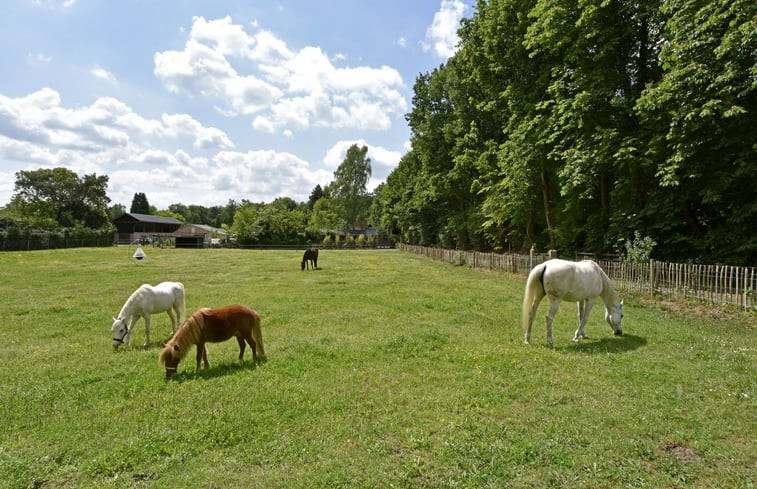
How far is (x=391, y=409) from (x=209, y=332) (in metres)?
3.81

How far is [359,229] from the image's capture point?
3890 inches

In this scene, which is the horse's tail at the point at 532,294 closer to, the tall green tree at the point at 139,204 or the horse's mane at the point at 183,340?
the horse's mane at the point at 183,340

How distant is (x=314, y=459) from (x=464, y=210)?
36521mm

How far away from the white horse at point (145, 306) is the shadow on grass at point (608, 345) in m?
9.45

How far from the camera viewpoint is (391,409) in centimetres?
544

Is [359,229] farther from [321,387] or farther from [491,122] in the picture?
[321,387]

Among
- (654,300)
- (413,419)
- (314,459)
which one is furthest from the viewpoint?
(654,300)

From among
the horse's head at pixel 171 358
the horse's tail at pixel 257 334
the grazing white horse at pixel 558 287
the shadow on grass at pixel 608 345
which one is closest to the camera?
the horse's head at pixel 171 358

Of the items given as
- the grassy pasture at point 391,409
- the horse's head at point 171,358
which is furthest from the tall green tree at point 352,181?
the horse's head at point 171,358

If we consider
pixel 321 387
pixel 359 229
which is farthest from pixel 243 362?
pixel 359 229

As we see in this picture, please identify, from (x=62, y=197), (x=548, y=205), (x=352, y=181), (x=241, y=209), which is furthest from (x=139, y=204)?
(x=548, y=205)

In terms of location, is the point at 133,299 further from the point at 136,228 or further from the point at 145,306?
the point at 136,228

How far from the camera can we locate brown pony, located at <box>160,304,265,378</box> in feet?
21.9

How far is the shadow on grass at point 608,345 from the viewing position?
8.18m
